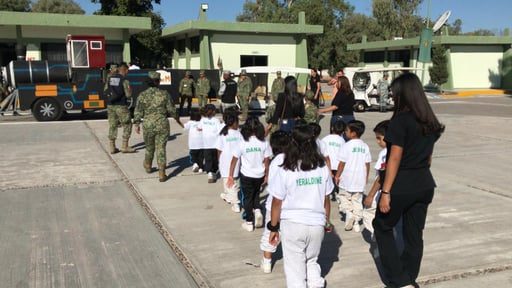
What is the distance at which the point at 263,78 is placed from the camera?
19.9 m

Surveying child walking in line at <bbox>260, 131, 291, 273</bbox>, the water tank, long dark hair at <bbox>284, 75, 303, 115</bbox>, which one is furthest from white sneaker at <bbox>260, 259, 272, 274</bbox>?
the water tank

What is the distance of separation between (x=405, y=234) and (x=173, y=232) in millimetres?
2589

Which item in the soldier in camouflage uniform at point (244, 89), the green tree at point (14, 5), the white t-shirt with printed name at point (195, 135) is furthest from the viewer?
the green tree at point (14, 5)

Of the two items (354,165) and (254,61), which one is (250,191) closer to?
(354,165)

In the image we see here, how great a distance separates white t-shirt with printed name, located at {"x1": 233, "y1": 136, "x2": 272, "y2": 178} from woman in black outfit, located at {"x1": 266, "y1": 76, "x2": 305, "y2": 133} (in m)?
1.75

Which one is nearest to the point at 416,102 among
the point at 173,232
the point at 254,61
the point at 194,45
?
the point at 173,232

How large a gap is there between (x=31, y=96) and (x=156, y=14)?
76.3 ft

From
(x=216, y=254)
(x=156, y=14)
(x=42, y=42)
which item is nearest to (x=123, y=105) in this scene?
(x=216, y=254)

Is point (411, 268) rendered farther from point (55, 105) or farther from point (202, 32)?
point (202, 32)

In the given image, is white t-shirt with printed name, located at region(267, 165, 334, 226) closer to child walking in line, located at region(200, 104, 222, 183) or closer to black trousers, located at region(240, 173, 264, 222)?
black trousers, located at region(240, 173, 264, 222)

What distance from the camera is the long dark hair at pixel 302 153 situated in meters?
3.28

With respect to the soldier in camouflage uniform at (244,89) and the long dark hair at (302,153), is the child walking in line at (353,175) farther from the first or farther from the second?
the soldier in camouflage uniform at (244,89)

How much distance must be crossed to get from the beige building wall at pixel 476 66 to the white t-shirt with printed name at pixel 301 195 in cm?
3552

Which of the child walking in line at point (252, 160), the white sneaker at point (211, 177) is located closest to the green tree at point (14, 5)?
the white sneaker at point (211, 177)
